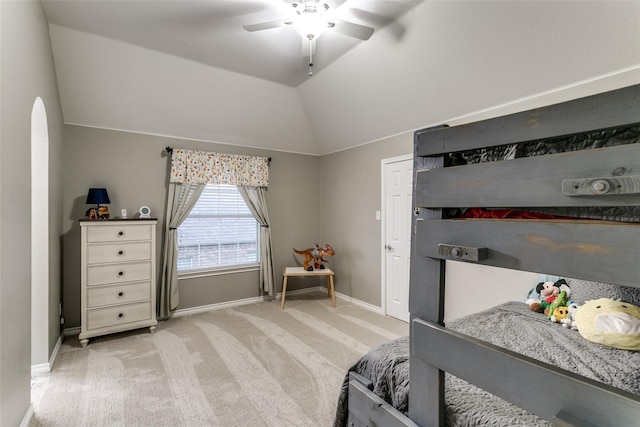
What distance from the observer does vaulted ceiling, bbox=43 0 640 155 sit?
2080mm

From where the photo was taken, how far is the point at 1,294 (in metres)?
1.47

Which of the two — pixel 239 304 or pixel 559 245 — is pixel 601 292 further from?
pixel 239 304

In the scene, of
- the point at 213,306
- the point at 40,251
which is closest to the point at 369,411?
the point at 40,251

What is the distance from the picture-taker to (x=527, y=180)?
720 mm

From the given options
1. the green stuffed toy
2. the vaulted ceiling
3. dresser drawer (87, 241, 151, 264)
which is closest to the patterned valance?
the vaulted ceiling

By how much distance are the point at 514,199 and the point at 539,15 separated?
203cm

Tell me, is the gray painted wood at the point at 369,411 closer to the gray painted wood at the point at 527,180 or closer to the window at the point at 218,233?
the gray painted wood at the point at 527,180

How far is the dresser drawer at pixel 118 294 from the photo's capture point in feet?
9.82

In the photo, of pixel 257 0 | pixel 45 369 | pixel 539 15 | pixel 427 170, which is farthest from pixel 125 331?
pixel 539 15

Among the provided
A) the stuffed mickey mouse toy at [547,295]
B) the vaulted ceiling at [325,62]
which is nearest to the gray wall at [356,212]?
the vaulted ceiling at [325,62]

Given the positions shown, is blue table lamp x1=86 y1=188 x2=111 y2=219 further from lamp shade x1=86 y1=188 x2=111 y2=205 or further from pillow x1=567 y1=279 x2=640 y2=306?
pillow x1=567 y1=279 x2=640 y2=306

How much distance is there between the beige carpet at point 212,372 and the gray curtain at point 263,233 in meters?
0.69

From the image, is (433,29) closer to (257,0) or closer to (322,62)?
(322,62)

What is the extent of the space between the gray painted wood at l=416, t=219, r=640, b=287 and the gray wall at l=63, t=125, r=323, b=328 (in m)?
3.77
